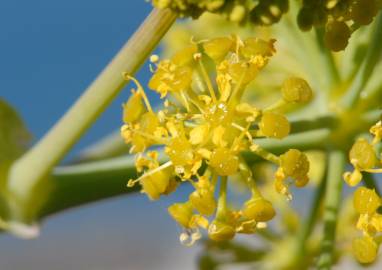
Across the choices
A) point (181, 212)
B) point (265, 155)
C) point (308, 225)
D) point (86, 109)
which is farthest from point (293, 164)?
point (308, 225)

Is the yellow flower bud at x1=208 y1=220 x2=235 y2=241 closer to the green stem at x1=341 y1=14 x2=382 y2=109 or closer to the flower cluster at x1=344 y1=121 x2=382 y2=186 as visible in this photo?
the flower cluster at x1=344 y1=121 x2=382 y2=186

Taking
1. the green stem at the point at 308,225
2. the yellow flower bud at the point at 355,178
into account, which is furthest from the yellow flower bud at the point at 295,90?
the green stem at the point at 308,225

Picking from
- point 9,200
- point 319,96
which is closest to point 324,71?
point 319,96

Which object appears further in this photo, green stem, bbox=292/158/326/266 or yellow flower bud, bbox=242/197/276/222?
green stem, bbox=292/158/326/266

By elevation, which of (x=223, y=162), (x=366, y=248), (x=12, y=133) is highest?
(x=12, y=133)

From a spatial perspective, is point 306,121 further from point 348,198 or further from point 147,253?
point 147,253

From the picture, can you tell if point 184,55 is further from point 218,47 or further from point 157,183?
point 157,183

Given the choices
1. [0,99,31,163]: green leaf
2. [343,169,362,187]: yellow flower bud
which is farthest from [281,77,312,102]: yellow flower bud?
[0,99,31,163]: green leaf
